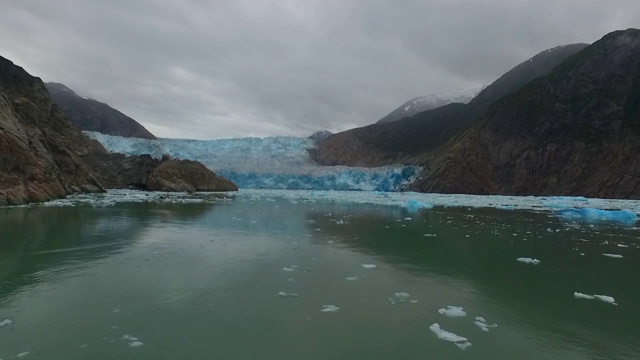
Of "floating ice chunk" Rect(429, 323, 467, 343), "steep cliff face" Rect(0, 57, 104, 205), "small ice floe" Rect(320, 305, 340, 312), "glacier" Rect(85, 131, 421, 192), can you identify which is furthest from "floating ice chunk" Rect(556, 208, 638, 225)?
"glacier" Rect(85, 131, 421, 192)

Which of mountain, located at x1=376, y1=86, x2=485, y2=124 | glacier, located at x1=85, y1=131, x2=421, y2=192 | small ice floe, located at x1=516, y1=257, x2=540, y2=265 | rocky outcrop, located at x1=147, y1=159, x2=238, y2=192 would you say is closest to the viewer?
small ice floe, located at x1=516, y1=257, x2=540, y2=265

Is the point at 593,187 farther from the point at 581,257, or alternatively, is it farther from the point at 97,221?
the point at 97,221

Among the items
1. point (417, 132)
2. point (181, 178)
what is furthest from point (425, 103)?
point (181, 178)

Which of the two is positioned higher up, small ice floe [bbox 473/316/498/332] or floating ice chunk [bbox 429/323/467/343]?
small ice floe [bbox 473/316/498/332]

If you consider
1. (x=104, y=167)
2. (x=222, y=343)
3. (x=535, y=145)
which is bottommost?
(x=222, y=343)

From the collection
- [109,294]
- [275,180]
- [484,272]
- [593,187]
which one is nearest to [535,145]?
[593,187]

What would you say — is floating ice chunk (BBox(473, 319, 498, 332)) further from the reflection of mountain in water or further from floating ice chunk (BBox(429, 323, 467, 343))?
the reflection of mountain in water
